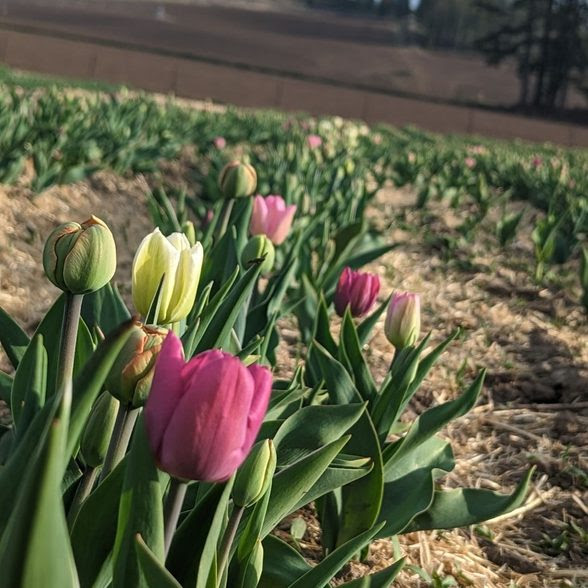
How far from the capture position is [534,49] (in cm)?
3584

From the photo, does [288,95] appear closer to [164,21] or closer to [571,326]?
[571,326]

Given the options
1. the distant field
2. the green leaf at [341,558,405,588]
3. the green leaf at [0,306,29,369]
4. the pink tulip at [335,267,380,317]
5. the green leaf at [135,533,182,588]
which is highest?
the distant field

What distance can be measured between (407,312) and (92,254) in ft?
2.27

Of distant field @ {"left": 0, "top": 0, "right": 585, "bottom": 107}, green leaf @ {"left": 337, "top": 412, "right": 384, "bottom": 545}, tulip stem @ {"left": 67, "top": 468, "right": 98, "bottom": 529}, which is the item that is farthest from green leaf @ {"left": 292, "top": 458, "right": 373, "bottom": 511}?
distant field @ {"left": 0, "top": 0, "right": 585, "bottom": 107}

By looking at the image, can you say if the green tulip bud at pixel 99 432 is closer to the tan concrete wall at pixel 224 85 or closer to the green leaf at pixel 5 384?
the green leaf at pixel 5 384

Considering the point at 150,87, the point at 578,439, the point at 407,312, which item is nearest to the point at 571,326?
the point at 578,439

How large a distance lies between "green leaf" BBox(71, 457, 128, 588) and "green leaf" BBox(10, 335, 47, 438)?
0.15 meters

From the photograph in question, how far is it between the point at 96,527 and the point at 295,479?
0.83 ft

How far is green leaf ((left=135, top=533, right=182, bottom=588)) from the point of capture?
61cm

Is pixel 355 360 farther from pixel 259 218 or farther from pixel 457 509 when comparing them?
pixel 259 218

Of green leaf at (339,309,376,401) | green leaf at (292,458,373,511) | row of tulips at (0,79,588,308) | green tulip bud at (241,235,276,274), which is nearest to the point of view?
green leaf at (292,458,373,511)

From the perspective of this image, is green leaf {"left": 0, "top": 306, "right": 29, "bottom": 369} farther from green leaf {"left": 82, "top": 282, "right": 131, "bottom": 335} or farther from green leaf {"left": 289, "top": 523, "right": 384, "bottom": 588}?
green leaf {"left": 289, "top": 523, "right": 384, "bottom": 588}

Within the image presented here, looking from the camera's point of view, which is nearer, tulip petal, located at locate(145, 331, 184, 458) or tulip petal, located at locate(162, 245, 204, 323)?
tulip petal, located at locate(145, 331, 184, 458)

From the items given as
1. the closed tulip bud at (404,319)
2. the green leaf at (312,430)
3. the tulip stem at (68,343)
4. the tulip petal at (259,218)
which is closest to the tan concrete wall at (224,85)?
the tulip petal at (259,218)
